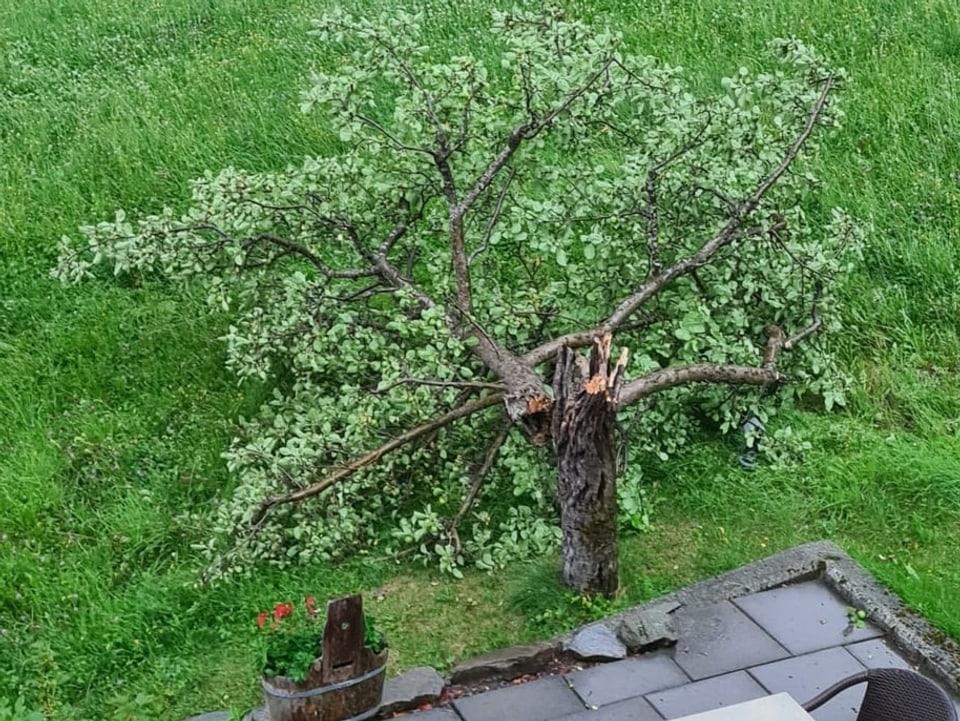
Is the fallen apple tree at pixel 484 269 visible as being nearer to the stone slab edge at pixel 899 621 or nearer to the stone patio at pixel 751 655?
the stone patio at pixel 751 655

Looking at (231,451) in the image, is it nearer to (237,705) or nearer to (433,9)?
(237,705)

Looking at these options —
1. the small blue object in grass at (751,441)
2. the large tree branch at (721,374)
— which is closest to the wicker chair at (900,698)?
the large tree branch at (721,374)

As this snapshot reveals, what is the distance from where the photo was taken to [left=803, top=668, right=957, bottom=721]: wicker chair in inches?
122

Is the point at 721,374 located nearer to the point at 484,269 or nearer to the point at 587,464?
the point at 587,464

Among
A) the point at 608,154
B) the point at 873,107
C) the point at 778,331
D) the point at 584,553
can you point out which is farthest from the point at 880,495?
the point at 873,107

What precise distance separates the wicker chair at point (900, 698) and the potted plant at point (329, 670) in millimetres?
1626

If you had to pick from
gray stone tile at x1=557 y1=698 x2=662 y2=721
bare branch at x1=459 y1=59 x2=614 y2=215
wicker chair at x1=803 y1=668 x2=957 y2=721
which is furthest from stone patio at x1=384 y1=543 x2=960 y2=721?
bare branch at x1=459 y1=59 x2=614 y2=215

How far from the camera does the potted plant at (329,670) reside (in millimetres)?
3832

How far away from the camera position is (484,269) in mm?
5957

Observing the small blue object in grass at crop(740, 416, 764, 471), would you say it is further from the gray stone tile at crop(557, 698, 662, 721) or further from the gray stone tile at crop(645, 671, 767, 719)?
the gray stone tile at crop(557, 698, 662, 721)

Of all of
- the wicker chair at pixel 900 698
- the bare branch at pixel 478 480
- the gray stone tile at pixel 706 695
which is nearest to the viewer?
the wicker chair at pixel 900 698

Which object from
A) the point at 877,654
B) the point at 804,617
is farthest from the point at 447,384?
the point at 877,654

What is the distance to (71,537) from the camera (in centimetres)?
519

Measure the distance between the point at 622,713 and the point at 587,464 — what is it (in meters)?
1.02
